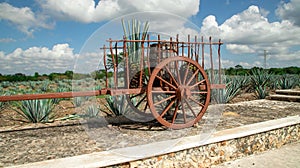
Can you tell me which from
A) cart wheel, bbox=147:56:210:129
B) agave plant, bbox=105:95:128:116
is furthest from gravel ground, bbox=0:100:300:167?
agave plant, bbox=105:95:128:116

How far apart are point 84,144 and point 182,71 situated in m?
2.06

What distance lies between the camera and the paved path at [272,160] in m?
3.62

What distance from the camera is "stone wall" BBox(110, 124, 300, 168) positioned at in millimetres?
3145

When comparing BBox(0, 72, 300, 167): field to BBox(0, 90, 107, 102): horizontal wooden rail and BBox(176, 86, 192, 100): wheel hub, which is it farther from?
BBox(176, 86, 192, 100): wheel hub

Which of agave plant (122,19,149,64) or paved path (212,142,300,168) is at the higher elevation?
agave plant (122,19,149,64)

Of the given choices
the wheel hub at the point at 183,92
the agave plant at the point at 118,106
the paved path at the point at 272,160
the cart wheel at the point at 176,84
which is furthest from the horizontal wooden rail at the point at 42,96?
the paved path at the point at 272,160

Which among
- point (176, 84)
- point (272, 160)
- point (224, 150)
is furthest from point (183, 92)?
point (272, 160)

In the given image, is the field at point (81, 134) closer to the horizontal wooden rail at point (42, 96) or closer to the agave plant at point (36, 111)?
the agave plant at point (36, 111)

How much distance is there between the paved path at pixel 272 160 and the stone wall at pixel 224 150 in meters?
0.09

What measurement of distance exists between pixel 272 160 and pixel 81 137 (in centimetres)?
311

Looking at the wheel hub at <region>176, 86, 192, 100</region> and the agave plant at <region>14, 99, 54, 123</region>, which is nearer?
the wheel hub at <region>176, 86, 192, 100</region>

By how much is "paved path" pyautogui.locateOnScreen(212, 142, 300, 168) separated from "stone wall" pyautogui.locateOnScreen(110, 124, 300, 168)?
85 millimetres

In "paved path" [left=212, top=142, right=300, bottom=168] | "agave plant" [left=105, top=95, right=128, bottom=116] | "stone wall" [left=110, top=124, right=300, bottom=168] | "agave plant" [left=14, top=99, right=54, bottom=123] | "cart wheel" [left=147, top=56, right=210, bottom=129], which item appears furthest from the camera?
"agave plant" [left=105, top=95, right=128, bottom=116]

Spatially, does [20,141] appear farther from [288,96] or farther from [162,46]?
[288,96]
